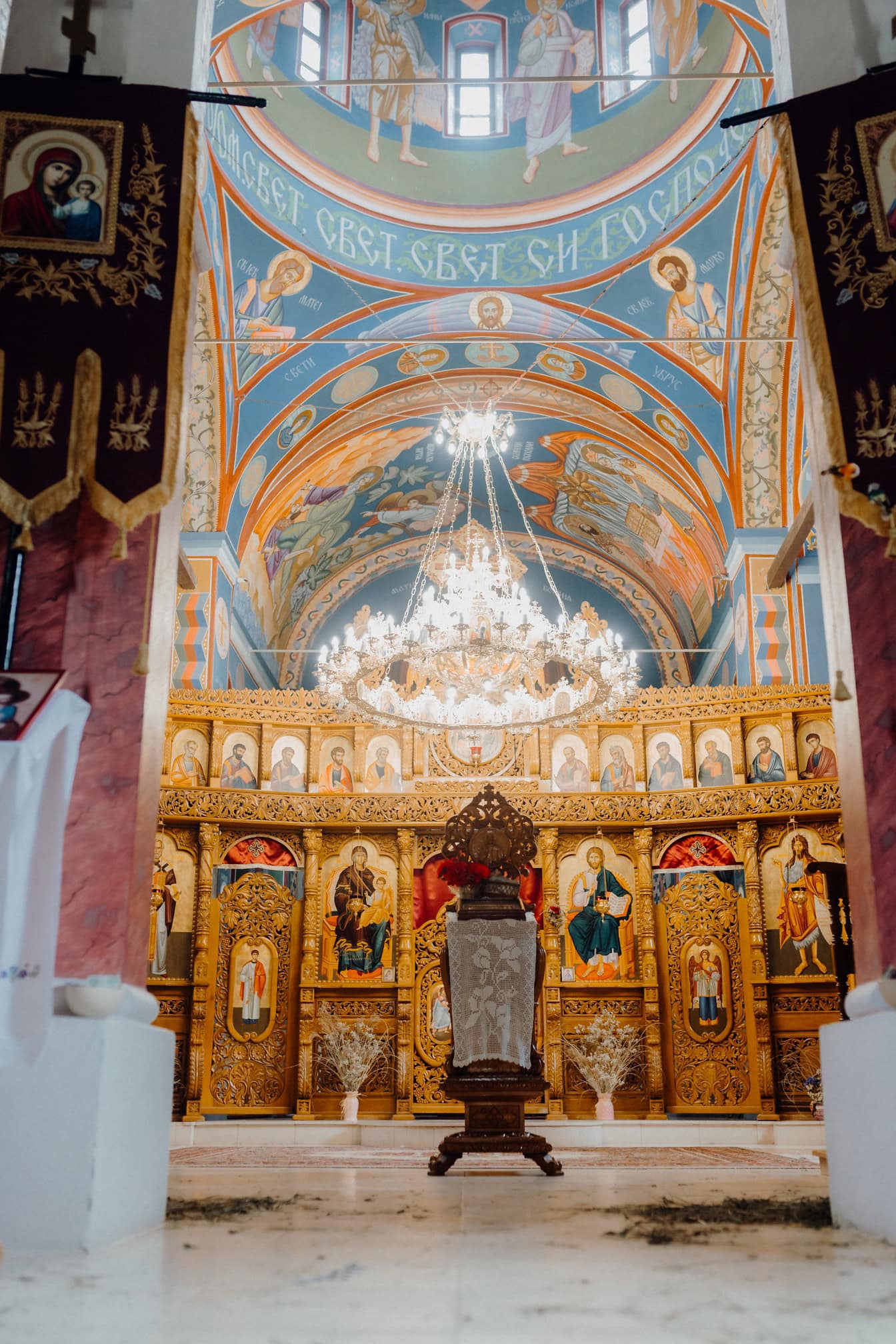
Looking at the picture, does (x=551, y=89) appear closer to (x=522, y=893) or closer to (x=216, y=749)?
(x=216, y=749)

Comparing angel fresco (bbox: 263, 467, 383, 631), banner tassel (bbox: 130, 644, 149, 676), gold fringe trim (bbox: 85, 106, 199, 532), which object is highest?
angel fresco (bbox: 263, 467, 383, 631)

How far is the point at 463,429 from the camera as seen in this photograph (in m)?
11.8

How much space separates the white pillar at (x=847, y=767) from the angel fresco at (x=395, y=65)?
6819 mm

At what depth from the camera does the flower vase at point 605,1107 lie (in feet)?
31.7

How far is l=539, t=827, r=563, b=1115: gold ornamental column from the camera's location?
32.5 feet

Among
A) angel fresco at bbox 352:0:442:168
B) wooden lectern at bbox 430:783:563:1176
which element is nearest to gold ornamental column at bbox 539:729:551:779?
wooden lectern at bbox 430:783:563:1176

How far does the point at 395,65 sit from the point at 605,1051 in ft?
30.9

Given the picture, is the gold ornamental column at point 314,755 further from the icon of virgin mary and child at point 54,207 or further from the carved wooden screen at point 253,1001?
the icon of virgin mary and child at point 54,207

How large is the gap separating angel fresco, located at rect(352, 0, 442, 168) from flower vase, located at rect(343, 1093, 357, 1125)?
8519 millimetres

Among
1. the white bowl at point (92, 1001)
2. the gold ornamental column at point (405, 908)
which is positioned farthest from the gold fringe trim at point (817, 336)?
the gold ornamental column at point (405, 908)

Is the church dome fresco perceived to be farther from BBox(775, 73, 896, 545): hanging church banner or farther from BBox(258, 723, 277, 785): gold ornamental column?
BBox(775, 73, 896, 545): hanging church banner

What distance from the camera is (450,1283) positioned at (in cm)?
241

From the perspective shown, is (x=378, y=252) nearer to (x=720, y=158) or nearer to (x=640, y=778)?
(x=720, y=158)

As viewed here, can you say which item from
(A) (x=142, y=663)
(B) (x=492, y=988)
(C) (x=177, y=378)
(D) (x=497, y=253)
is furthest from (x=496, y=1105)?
(D) (x=497, y=253)
